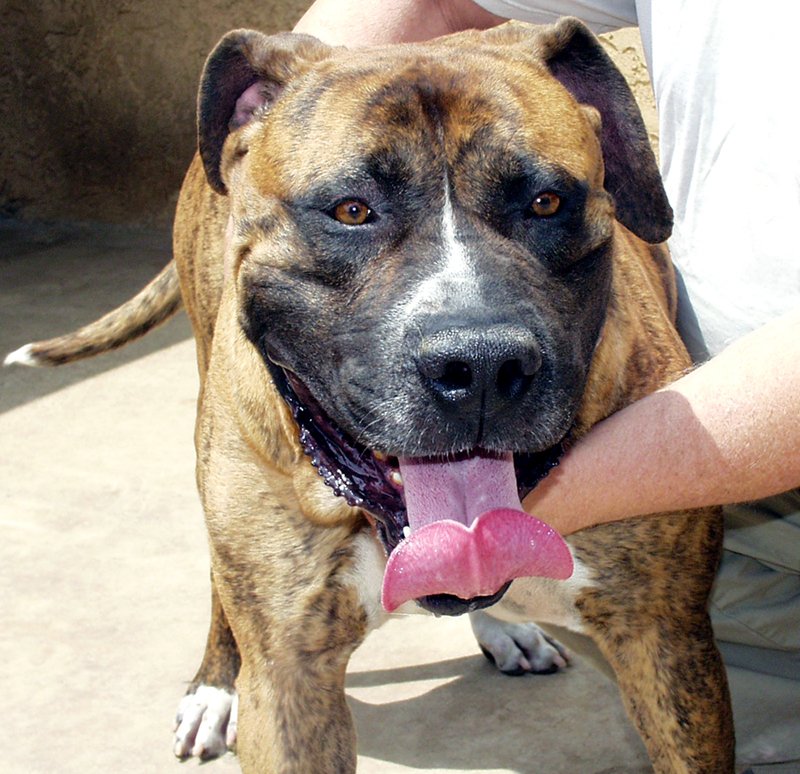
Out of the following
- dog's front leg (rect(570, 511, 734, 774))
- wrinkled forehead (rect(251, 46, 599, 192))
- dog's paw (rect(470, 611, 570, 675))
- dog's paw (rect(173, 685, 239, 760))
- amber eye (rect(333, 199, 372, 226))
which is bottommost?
dog's paw (rect(470, 611, 570, 675))

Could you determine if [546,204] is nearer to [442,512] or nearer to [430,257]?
[430,257]

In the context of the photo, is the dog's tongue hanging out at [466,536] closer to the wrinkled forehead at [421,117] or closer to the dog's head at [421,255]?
the dog's head at [421,255]

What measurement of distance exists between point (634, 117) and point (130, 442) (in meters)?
3.25

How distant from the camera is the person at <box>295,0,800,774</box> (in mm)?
2209

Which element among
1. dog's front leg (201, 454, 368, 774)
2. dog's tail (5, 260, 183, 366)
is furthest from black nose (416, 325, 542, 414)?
dog's tail (5, 260, 183, 366)

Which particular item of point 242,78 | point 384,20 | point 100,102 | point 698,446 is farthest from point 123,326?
point 100,102

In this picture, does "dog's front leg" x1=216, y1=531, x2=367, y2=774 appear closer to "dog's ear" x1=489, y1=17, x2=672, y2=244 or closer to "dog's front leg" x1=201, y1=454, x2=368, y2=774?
"dog's front leg" x1=201, y1=454, x2=368, y2=774

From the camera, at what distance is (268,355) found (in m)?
2.27

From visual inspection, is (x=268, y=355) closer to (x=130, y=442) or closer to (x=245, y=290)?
(x=245, y=290)

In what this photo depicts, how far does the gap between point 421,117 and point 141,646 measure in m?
2.19

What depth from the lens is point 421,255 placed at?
2.02 metres

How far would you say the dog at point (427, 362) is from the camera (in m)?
2.01

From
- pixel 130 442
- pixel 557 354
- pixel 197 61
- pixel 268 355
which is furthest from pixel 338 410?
pixel 197 61

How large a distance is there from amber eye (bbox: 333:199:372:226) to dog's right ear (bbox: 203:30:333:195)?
0.42 metres
